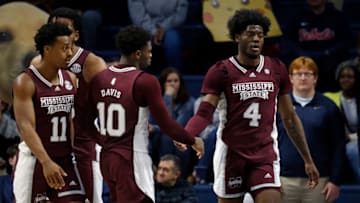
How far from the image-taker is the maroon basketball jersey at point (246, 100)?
827cm

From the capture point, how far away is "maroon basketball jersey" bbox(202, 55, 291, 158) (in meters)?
8.27

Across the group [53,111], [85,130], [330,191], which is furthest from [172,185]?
[53,111]

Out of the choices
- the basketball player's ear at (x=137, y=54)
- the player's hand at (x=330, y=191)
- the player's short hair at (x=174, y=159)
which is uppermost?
the basketball player's ear at (x=137, y=54)

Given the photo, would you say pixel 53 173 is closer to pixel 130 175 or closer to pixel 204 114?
pixel 130 175

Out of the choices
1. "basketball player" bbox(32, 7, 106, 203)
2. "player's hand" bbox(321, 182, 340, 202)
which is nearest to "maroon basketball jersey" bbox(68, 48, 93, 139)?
"basketball player" bbox(32, 7, 106, 203)

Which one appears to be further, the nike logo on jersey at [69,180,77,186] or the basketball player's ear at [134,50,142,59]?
the nike logo on jersey at [69,180,77,186]

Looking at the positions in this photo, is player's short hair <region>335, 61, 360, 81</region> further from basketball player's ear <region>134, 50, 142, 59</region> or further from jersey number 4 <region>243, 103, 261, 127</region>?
basketball player's ear <region>134, 50, 142, 59</region>

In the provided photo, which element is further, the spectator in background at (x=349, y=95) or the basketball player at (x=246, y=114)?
the spectator in background at (x=349, y=95)

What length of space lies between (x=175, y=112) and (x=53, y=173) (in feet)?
12.3

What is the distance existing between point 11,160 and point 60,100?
2684 mm

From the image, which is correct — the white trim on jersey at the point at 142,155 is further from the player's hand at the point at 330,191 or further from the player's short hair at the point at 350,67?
the player's short hair at the point at 350,67

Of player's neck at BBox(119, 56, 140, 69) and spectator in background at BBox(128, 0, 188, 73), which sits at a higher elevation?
spectator in background at BBox(128, 0, 188, 73)

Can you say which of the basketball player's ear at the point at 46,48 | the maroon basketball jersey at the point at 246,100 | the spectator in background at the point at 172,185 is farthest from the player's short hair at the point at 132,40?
the spectator in background at the point at 172,185

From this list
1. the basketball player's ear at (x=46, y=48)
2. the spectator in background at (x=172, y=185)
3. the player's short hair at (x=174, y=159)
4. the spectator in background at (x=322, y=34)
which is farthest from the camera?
the spectator in background at (x=322, y=34)
